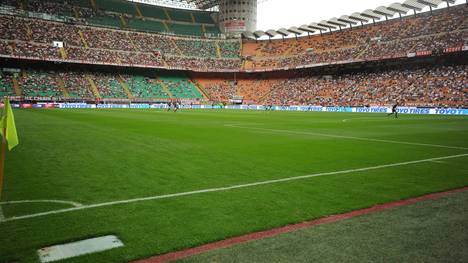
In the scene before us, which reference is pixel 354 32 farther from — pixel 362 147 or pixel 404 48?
pixel 362 147

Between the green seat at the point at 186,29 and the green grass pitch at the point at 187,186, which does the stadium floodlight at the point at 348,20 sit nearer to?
the green seat at the point at 186,29

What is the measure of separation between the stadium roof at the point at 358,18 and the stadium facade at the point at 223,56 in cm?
24

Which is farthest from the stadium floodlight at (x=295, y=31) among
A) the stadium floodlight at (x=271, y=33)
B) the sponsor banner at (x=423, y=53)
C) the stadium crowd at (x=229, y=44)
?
the sponsor banner at (x=423, y=53)

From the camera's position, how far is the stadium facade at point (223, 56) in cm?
5797

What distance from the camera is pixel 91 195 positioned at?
22.3ft

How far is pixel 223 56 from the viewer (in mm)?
88250

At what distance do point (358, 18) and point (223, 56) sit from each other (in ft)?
109

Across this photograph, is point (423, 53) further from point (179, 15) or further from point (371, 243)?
point (179, 15)

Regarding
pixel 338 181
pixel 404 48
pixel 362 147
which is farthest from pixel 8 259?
pixel 404 48

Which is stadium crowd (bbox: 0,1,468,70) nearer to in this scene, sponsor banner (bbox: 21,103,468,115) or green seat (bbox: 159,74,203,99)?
green seat (bbox: 159,74,203,99)

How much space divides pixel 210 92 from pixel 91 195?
75676mm

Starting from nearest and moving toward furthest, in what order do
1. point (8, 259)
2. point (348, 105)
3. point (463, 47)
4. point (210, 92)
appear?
1. point (8, 259)
2. point (463, 47)
3. point (348, 105)
4. point (210, 92)

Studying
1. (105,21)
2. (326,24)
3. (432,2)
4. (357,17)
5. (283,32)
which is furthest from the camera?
(283,32)

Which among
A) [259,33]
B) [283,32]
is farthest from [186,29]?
[283,32]
